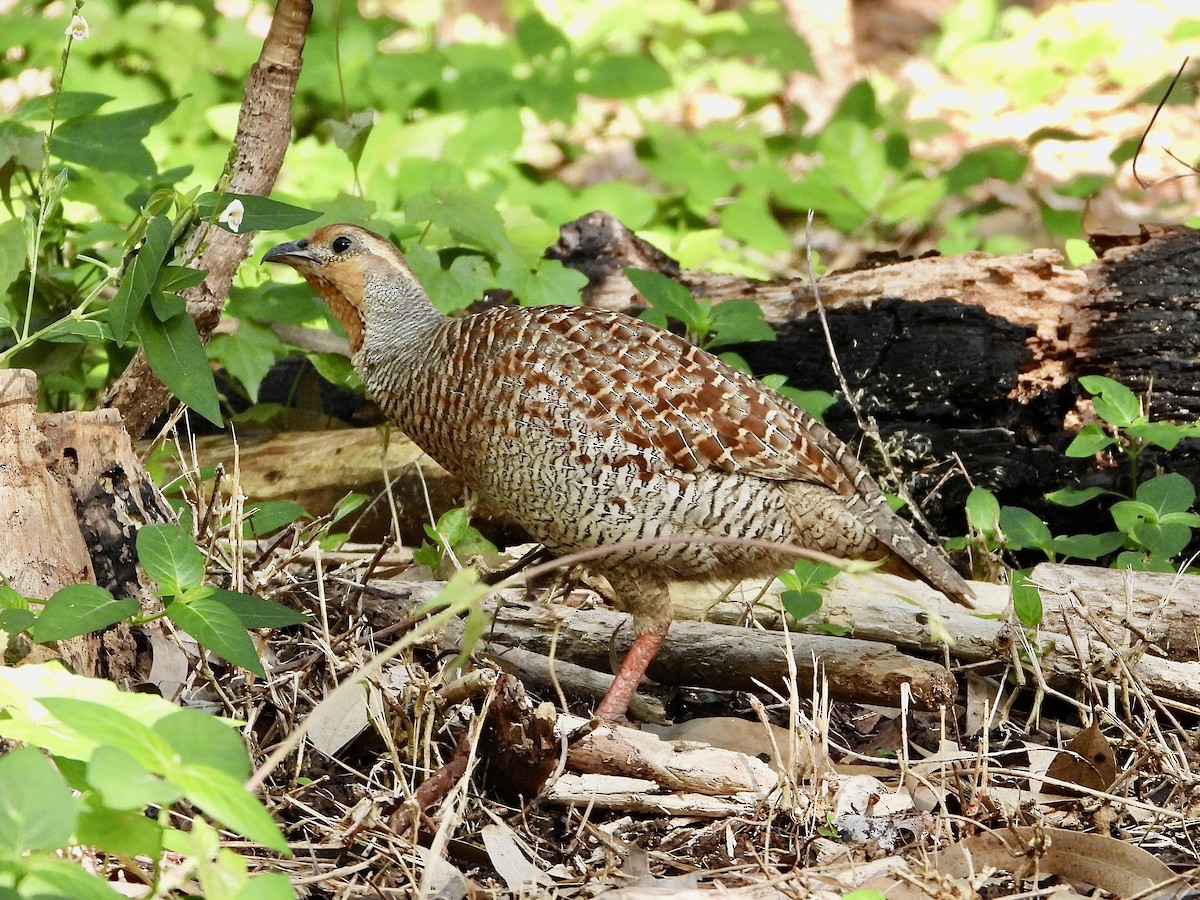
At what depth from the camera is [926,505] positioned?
4586 millimetres

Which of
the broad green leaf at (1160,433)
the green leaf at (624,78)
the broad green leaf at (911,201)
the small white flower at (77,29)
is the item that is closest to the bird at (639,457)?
the broad green leaf at (1160,433)

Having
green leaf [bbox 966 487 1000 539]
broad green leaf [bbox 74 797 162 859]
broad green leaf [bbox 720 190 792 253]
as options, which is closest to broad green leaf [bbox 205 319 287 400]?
green leaf [bbox 966 487 1000 539]

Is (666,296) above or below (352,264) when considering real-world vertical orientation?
below

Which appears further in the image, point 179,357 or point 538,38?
point 538,38

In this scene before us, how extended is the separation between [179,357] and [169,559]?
51cm

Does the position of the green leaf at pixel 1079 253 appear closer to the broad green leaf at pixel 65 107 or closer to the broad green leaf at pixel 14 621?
the broad green leaf at pixel 65 107

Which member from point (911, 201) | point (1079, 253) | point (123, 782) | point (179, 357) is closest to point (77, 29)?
point (179, 357)

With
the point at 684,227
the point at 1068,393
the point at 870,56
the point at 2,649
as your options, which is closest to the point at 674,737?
the point at 2,649

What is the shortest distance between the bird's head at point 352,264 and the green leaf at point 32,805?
2.67 m

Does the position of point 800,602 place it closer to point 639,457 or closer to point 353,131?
point 639,457

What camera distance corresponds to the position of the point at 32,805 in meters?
1.77

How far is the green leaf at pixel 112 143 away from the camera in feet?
11.9

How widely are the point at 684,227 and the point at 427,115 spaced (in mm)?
1915

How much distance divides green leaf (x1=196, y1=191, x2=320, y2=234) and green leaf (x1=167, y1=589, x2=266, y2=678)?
33.7 inches
